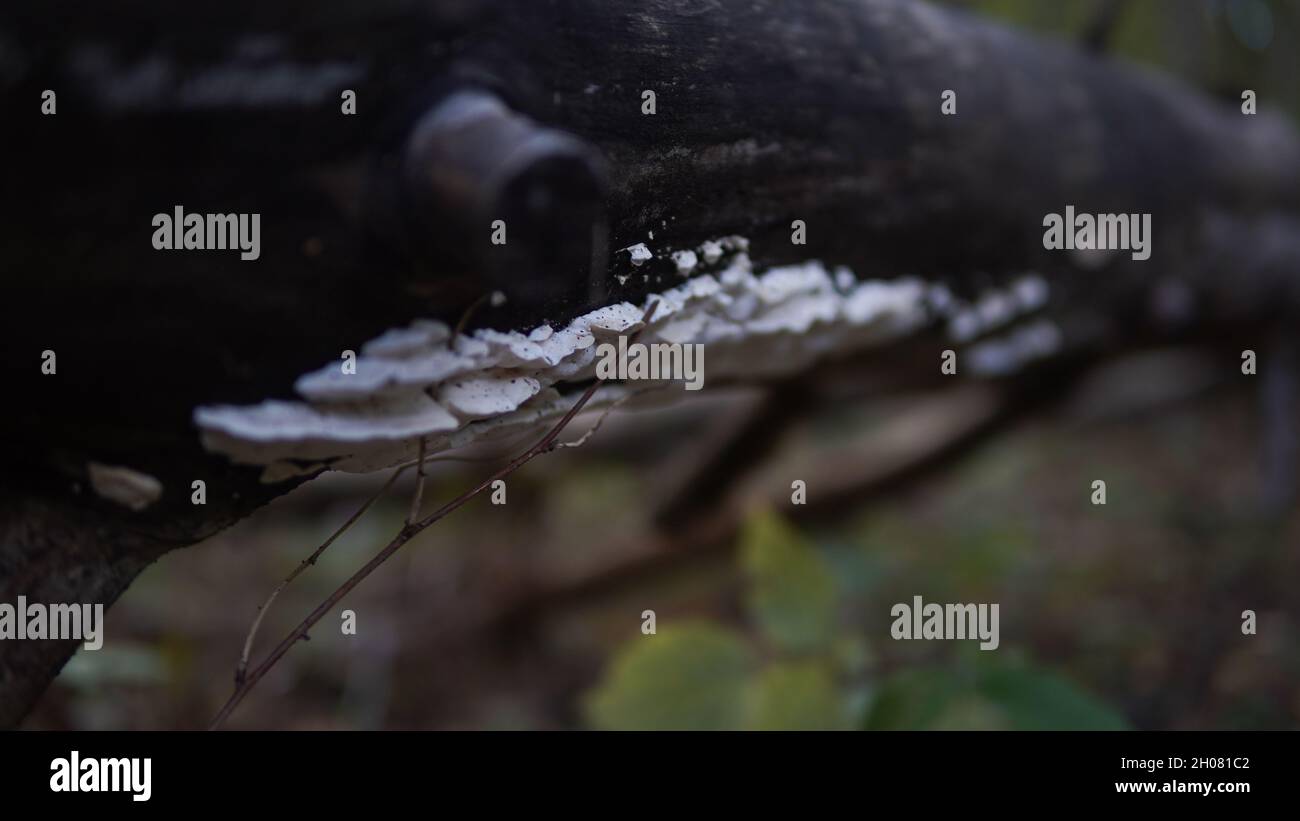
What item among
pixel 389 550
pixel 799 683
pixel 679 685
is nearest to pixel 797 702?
pixel 799 683

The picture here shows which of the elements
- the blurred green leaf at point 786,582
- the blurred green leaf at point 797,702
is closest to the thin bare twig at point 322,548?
the blurred green leaf at point 797,702

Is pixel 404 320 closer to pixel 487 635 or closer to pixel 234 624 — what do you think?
pixel 487 635

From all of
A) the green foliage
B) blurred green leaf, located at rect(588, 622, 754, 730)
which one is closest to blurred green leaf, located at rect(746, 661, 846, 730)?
the green foliage

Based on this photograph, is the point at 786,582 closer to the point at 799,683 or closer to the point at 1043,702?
the point at 799,683

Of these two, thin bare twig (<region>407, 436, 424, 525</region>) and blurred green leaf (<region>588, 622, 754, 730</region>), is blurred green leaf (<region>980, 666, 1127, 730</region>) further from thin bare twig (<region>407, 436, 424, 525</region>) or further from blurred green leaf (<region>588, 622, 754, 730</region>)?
thin bare twig (<region>407, 436, 424, 525</region>)

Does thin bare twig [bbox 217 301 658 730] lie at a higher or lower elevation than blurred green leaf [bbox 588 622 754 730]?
higher

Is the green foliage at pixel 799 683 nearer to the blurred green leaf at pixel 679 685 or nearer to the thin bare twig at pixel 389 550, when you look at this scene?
the blurred green leaf at pixel 679 685

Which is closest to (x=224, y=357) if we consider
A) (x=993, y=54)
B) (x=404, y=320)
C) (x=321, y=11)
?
(x=404, y=320)
